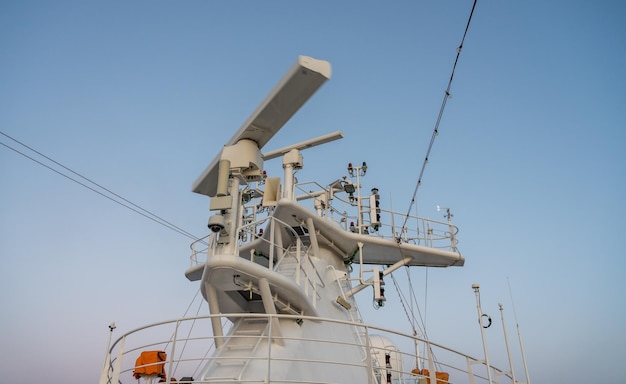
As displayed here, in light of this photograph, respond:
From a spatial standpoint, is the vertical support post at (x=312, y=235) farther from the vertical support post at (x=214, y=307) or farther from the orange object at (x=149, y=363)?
the orange object at (x=149, y=363)

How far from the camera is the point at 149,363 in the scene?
8039mm

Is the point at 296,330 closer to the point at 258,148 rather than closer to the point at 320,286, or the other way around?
the point at 320,286

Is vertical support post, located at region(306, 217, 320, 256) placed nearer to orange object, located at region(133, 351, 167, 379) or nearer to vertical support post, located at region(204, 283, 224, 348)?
vertical support post, located at region(204, 283, 224, 348)

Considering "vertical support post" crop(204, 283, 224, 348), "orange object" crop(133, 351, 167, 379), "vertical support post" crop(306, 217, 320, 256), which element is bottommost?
"orange object" crop(133, 351, 167, 379)

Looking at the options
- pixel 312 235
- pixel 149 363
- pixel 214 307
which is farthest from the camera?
pixel 312 235

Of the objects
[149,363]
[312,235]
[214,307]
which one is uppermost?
[312,235]

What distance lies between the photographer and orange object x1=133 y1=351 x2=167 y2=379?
26.4 feet

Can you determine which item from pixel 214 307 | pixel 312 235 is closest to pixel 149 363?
pixel 214 307

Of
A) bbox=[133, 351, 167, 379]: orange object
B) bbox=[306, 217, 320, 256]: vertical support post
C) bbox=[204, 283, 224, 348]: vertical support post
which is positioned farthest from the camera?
bbox=[306, 217, 320, 256]: vertical support post

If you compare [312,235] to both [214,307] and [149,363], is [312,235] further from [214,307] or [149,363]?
[149,363]

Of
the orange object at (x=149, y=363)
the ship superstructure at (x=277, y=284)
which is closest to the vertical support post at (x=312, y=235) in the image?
the ship superstructure at (x=277, y=284)

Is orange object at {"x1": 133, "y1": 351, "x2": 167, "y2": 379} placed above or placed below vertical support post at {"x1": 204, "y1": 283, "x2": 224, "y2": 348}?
below

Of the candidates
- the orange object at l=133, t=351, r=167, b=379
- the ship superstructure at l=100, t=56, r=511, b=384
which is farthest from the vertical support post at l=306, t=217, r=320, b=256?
the orange object at l=133, t=351, r=167, b=379

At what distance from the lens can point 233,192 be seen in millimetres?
8922
